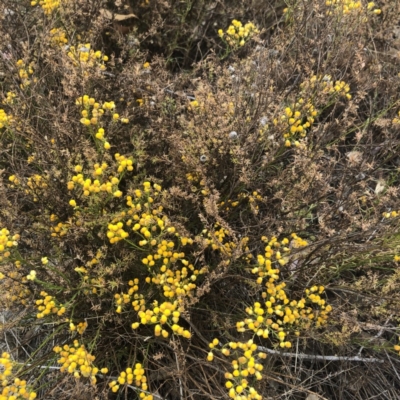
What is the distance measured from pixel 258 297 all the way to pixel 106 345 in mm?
720

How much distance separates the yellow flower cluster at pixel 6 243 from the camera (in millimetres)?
1502

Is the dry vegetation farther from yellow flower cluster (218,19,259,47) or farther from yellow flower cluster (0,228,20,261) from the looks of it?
yellow flower cluster (218,19,259,47)

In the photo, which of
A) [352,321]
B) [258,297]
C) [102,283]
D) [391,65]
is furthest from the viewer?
[391,65]

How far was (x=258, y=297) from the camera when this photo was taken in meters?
2.02

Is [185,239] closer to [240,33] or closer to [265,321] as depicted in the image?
[265,321]

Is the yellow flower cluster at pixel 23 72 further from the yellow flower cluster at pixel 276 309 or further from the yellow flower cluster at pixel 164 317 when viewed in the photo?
the yellow flower cluster at pixel 276 309

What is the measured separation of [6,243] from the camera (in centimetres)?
151

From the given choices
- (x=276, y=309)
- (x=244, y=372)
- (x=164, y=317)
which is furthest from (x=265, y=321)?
(x=164, y=317)

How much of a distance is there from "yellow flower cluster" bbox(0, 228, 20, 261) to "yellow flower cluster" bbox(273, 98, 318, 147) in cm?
115

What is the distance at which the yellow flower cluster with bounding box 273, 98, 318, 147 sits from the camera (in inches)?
73.3

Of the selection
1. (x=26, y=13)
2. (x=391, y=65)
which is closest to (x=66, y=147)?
(x=26, y=13)

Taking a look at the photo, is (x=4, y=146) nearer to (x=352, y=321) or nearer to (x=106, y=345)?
(x=106, y=345)

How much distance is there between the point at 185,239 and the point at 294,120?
672 millimetres

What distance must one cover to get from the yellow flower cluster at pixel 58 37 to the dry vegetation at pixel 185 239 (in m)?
0.02
